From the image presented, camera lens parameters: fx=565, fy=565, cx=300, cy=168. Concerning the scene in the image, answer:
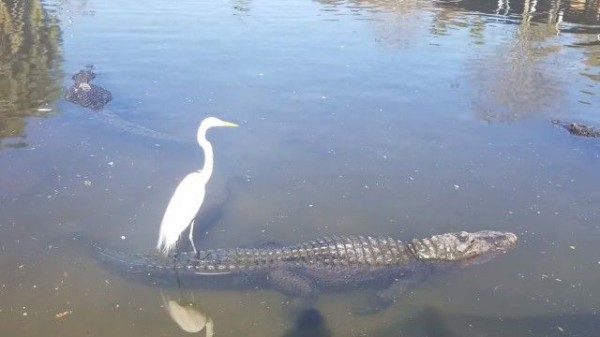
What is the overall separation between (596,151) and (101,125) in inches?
354

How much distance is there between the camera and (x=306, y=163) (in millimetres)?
9391

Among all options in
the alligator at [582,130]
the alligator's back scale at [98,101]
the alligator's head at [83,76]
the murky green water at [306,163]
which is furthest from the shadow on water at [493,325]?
the alligator's head at [83,76]

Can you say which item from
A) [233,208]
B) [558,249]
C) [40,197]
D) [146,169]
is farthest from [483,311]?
[40,197]

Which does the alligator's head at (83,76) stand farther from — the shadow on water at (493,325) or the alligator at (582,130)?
the alligator at (582,130)

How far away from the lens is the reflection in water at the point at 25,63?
11133 millimetres

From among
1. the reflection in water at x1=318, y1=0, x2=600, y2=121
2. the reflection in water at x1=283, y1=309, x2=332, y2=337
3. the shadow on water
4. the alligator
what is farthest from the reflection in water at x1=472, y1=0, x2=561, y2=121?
the reflection in water at x1=283, y1=309, x2=332, y2=337

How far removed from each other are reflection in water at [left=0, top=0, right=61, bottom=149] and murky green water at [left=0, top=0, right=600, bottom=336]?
86 millimetres

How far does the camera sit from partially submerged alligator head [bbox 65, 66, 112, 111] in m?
11.5

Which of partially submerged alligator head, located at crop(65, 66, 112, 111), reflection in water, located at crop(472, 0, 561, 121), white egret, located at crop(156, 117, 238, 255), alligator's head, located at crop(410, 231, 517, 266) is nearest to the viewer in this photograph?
white egret, located at crop(156, 117, 238, 255)

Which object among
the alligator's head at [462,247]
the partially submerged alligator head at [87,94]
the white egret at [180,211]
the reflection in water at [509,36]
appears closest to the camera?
the white egret at [180,211]

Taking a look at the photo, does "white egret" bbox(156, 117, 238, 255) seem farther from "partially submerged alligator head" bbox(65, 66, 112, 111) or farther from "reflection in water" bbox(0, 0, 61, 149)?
"partially submerged alligator head" bbox(65, 66, 112, 111)

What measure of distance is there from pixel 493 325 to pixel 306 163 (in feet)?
13.9

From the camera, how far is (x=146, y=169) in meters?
9.07

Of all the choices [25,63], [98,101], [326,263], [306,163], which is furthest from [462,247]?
[25,63]
